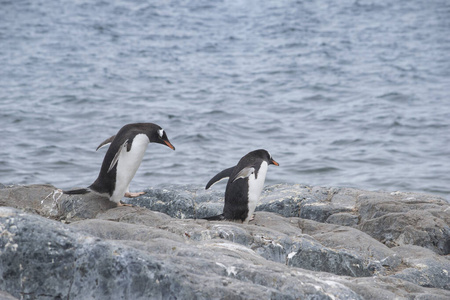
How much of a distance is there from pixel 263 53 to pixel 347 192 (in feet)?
51.1

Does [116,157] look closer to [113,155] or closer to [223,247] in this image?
[113,155]

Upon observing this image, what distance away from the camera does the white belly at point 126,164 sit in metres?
6.04

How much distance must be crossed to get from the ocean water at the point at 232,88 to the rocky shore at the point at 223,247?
3.55 meters

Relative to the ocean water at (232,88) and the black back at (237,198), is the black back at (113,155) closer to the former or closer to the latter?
the black back at (237,198)

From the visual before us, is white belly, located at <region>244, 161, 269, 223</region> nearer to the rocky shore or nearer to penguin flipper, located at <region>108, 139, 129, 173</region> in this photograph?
the rocky shore

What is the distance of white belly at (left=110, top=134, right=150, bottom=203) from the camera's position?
6.04m

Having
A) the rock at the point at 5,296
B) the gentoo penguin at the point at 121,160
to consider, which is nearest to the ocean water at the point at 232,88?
the gentoo penguin at the point at 121,160

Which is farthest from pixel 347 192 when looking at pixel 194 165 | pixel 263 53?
pixel 263 53

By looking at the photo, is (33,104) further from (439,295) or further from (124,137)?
(439,295)

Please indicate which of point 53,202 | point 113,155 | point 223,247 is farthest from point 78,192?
point 223,247

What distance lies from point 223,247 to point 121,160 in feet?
7.56

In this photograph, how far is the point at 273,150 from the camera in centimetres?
1266

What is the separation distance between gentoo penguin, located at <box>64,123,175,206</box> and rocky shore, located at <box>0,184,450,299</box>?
0.38ft

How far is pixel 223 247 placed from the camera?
13.5 ft
